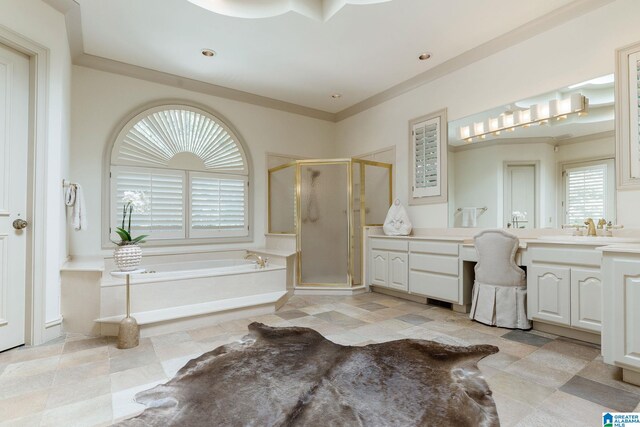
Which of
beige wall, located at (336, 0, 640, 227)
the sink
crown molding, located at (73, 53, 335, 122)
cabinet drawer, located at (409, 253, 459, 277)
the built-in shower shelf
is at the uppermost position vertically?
crown molding, located at (73, 53, 335, 122)

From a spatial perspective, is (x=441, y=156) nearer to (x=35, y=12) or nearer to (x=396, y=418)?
(x=396, y=418)

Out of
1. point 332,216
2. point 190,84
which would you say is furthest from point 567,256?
point 190,84

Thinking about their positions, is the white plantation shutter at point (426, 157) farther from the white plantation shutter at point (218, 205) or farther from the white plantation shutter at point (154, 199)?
the white plantation shutter at point (154, 199)

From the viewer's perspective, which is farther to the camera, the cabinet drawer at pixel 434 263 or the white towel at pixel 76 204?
the cabinet drawer at pixel 434 263

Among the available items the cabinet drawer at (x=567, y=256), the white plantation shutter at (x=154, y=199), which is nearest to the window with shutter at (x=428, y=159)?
the cabinet drawer at (x=567, y=256)

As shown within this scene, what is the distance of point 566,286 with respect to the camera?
257 centimetres

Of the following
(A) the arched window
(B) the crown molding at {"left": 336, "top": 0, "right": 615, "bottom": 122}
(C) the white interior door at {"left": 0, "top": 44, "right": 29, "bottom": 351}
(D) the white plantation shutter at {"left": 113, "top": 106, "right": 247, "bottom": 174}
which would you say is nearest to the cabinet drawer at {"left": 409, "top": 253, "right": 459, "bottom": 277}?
(B) the crown molding at {"left": 336, "top": 0, "right": 615, "bottom": 122}

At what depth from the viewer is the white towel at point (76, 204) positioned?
3.02 meters

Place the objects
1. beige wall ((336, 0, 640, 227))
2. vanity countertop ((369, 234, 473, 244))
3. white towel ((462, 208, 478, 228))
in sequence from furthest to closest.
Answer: white towel ((462, 208, 478, 228)) < vanity countertop ((369, 234, 473, 244)) < beige wall ((336, 0, 640, 227))

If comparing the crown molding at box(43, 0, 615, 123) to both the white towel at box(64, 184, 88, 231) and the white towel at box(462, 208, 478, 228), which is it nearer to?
the white towel at box(64, 184, 88, 231)

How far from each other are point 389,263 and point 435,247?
0.74 metres

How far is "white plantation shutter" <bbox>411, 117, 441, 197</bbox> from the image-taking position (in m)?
4.13

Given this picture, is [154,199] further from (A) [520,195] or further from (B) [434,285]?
(A) [520,195]

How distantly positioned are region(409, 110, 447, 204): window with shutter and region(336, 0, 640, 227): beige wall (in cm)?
12
